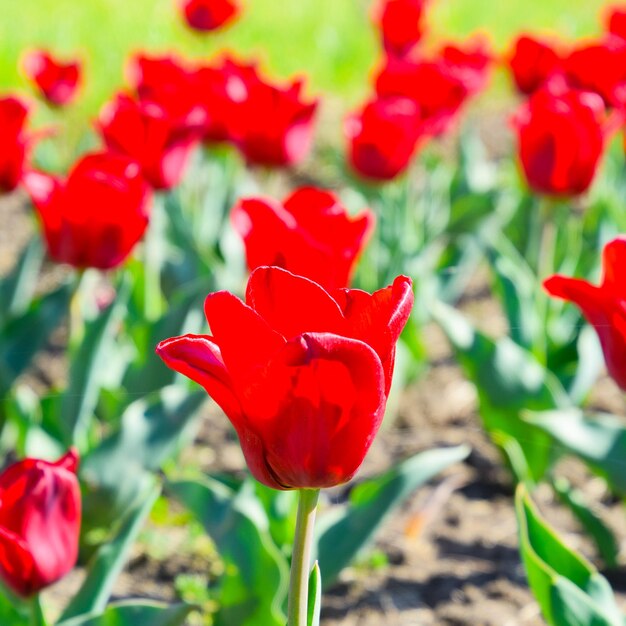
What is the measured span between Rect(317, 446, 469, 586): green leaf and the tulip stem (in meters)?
0.47

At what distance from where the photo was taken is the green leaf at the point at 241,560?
3.96ft

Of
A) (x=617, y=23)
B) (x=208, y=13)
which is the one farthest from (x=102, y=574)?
(x=208, y=13)

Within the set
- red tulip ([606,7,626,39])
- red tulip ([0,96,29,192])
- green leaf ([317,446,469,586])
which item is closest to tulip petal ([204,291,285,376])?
green leaf ([317,446,469,586])

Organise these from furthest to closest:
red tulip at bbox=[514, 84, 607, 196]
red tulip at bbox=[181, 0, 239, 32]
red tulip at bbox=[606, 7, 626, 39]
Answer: red tulip at bbox=[181, 0, 239, 32] → red tulip at bbox=[606, 7, 626, 39] → red tulip at bbox=[514, 84, 607, 196]

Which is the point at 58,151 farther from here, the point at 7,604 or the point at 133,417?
the point at 7,604

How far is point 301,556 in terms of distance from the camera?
2.64 feet

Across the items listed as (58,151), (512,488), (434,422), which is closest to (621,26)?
(434,422)

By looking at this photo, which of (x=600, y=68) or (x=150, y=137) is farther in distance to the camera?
(x=600, y=68)

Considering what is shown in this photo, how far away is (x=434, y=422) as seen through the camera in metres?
2.28

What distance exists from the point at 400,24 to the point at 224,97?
1.03 m

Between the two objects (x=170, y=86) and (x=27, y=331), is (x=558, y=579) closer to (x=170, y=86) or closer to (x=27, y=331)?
(x=27, y=331)

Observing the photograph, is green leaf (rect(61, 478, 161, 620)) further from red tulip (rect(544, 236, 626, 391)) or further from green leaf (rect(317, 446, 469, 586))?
red tulip (rect(544, 236, 626, 391))

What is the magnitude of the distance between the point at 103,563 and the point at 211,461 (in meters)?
0.90

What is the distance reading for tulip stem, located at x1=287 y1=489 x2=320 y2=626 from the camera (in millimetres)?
802
